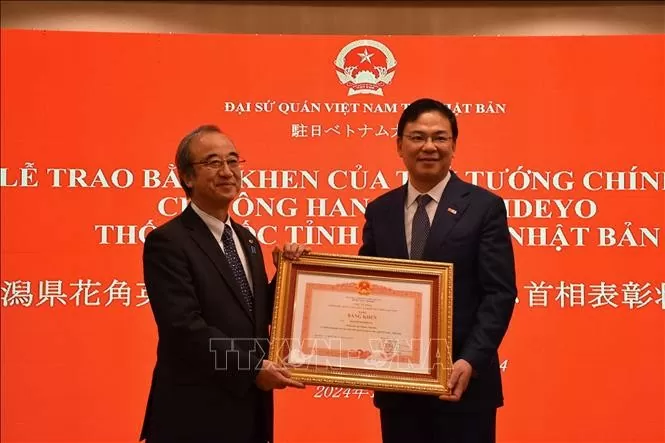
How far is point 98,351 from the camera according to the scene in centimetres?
328

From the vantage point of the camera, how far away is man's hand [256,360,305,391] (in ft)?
6.20

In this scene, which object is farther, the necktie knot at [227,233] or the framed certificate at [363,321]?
the necktie knot at [227,233]

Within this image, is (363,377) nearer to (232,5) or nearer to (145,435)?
(145,435)

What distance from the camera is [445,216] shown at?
2.02 meters

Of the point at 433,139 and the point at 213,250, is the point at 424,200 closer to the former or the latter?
the point at 433,139

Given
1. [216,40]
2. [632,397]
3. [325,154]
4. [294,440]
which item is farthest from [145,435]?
[632,397]

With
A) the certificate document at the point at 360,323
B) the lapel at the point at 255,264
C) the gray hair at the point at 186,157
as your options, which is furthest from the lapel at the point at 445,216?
the gray hair at the point at 186,157

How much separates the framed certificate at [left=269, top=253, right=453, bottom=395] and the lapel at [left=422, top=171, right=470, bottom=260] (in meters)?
0.08

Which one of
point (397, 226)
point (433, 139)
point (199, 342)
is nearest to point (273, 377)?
point (199, 342)

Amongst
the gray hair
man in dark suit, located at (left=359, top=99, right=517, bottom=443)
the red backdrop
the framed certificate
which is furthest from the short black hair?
the red backdrop

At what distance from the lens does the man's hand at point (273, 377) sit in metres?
1.89

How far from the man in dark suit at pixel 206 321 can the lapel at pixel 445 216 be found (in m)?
0.39

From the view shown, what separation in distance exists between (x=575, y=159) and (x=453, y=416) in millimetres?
1764

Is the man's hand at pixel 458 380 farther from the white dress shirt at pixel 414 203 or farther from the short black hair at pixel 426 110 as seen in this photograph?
the short black hair at pixel 426 110
